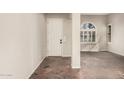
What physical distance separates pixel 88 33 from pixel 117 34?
81.3 inches

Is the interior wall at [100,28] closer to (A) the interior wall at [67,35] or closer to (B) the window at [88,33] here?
(B) the window at [88,33]

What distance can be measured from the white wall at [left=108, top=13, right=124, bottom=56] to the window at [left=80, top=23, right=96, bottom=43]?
1.10 metres

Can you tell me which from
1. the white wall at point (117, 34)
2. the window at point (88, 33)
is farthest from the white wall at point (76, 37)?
the window at point (88, 33)

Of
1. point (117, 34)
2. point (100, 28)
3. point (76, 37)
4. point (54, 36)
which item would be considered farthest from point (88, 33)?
point (76, 37)

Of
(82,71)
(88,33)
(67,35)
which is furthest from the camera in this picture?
(88,33)

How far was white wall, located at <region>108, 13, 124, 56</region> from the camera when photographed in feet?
25.7

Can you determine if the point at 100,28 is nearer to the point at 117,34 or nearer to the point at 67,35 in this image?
the point at 117,34

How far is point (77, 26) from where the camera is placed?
185 inches

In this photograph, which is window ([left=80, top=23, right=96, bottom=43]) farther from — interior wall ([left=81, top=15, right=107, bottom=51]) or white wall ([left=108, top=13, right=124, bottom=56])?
white wall ([left=108, top=13, right=124, bottom=56])

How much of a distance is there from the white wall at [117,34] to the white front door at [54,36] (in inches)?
120

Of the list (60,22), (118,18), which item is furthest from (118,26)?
(60,22)

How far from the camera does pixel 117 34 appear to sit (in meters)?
8.41
